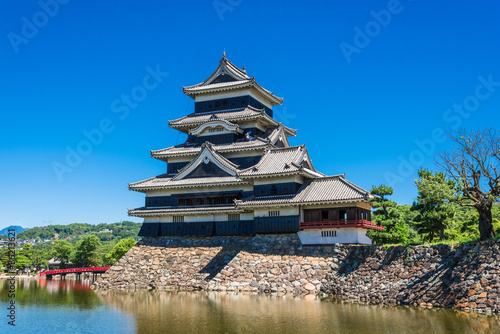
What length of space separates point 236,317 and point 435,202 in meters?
15.1

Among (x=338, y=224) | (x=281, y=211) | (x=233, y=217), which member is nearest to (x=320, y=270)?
(x=338, y=224)

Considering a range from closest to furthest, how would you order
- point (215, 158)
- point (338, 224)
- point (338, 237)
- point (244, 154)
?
point (338, 224) → point (338, 237) → point (215, 158) → point (244, 154)

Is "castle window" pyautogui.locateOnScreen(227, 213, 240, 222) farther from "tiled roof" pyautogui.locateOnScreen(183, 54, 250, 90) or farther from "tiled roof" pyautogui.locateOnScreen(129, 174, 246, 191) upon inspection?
"tiled roof" pyautogui.locateOnScreen(183, 54, 250, 90)

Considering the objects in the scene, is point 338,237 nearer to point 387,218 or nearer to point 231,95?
point 387,218

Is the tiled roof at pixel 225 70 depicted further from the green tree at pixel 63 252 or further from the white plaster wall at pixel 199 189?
the green tree at pixel 63 252

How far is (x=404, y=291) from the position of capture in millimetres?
24812

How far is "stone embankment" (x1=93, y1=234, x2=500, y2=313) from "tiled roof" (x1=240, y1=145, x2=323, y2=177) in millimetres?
4896

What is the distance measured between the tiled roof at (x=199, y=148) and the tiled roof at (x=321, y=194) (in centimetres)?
574

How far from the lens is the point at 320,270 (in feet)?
97.5

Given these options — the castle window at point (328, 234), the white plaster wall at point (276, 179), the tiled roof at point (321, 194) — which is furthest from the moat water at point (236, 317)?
the white plaster wall at point (276, 179)

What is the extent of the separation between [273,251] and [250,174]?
6181 mm

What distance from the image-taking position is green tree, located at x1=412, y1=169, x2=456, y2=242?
25.8 metres

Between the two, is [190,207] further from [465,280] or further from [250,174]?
[465,280]

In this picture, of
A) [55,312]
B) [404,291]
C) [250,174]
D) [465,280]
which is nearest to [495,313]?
[465,280]
